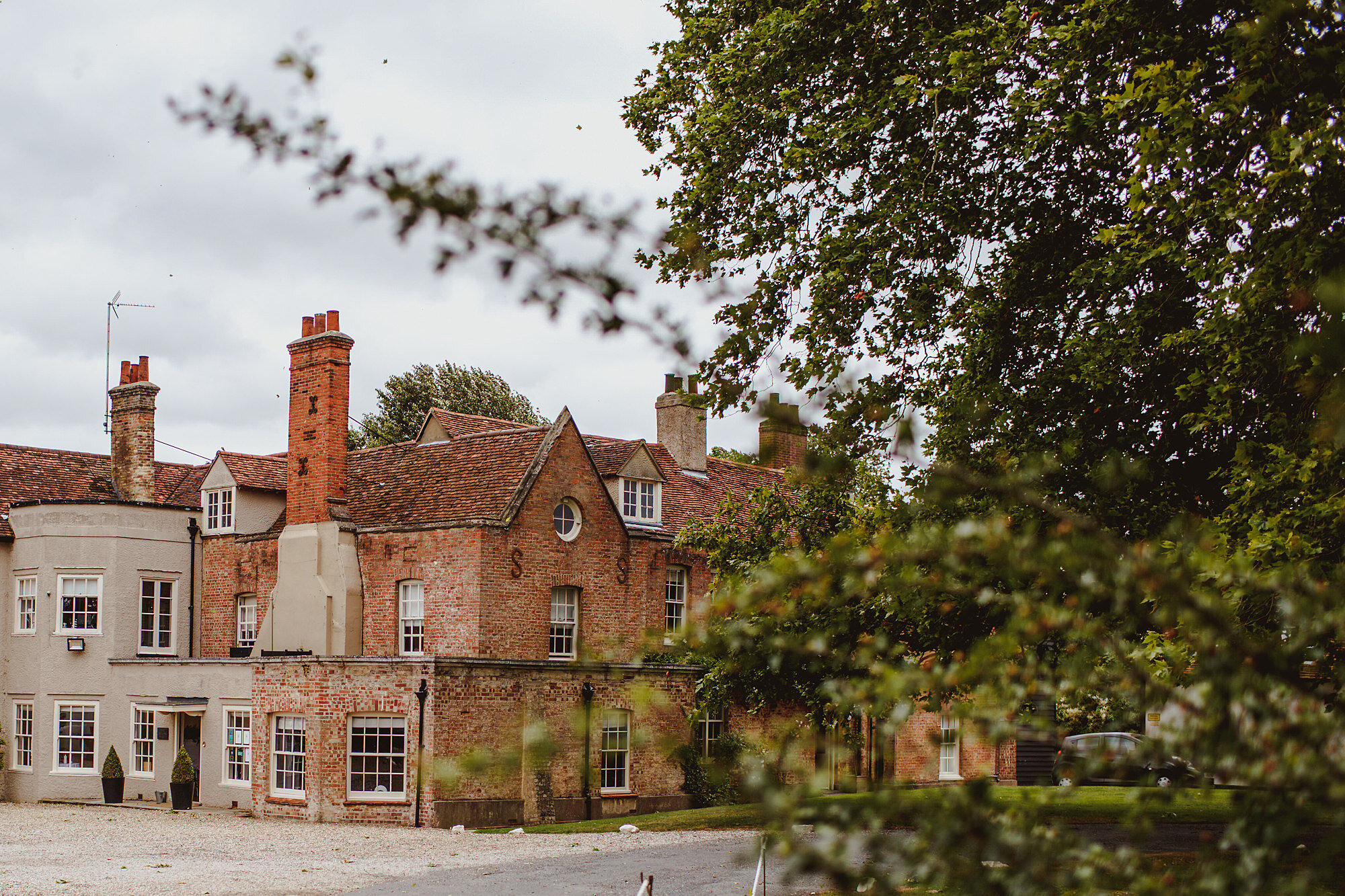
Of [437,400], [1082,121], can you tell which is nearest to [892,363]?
[1082,121]

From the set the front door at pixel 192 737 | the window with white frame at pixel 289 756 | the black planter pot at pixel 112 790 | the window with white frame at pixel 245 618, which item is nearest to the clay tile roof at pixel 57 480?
the window with white frame at pixel 245 618

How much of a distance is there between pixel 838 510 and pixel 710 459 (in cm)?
2368

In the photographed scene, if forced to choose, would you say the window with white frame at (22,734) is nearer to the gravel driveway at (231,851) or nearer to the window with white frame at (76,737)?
the window with white frame at (76,737)

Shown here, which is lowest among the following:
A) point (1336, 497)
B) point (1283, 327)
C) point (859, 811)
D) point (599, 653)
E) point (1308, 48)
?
point (859, 811)

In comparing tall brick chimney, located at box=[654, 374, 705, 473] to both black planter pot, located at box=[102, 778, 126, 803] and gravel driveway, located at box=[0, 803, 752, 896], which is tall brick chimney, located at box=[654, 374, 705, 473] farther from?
black planter pot, located at box=[102, 778, 126, 803]

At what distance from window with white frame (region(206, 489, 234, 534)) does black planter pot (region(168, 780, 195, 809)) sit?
749 cm

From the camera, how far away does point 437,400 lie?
5950 centimetres

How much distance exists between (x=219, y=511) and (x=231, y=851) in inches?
612

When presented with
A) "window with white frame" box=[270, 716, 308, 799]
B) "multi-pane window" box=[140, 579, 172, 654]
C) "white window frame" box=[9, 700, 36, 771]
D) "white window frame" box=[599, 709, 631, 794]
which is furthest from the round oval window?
"white window frame" box=[9, 700, 36, 771]

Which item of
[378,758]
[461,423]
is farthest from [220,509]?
[378,758]

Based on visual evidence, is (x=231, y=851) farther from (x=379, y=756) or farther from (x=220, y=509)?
(x=220, y=509)

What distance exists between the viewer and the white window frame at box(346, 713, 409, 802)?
2703 cm

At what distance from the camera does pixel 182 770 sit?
97.7ft

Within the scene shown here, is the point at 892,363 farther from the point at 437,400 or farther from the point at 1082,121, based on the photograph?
the point at 437,400
